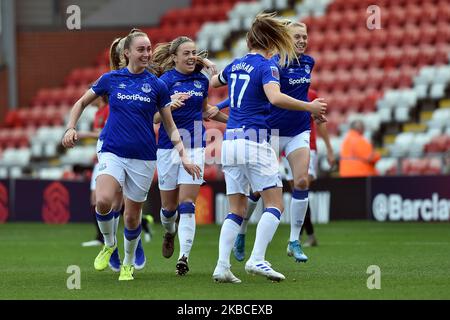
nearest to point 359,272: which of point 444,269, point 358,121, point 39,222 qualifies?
point 444,269

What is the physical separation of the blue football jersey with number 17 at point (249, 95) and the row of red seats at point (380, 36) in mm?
16094

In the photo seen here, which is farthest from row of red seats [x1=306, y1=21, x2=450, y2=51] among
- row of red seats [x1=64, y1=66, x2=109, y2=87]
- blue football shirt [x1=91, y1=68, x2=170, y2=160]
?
blue football shirt [x1=91, y1=68, x2=170, y2=160]

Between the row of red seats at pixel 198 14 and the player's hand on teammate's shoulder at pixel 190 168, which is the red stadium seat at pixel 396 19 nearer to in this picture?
the row of red seats at pixel 198 14

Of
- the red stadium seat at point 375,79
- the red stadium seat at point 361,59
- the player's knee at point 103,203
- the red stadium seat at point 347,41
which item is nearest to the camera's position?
the player's knee at point 103,203

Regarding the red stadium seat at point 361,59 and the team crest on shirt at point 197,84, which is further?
the red stadium seat at point 361,59

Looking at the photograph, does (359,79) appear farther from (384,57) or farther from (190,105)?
(190,105)

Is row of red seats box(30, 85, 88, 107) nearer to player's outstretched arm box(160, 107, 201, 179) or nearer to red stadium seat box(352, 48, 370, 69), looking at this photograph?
red stadium seat box(352, 48, 370, 69)

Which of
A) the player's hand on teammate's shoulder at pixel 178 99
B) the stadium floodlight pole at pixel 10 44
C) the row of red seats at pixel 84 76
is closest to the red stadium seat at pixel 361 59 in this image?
the row of red seats at pixel 84 76

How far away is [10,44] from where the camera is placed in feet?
104

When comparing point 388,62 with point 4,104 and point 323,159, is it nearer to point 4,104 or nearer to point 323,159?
point 323,159

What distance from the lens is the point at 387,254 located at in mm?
14133

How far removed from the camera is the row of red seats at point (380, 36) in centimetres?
2597

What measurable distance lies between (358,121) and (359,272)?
1094 centimetres

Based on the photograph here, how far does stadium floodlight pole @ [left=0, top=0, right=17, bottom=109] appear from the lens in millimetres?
31531
